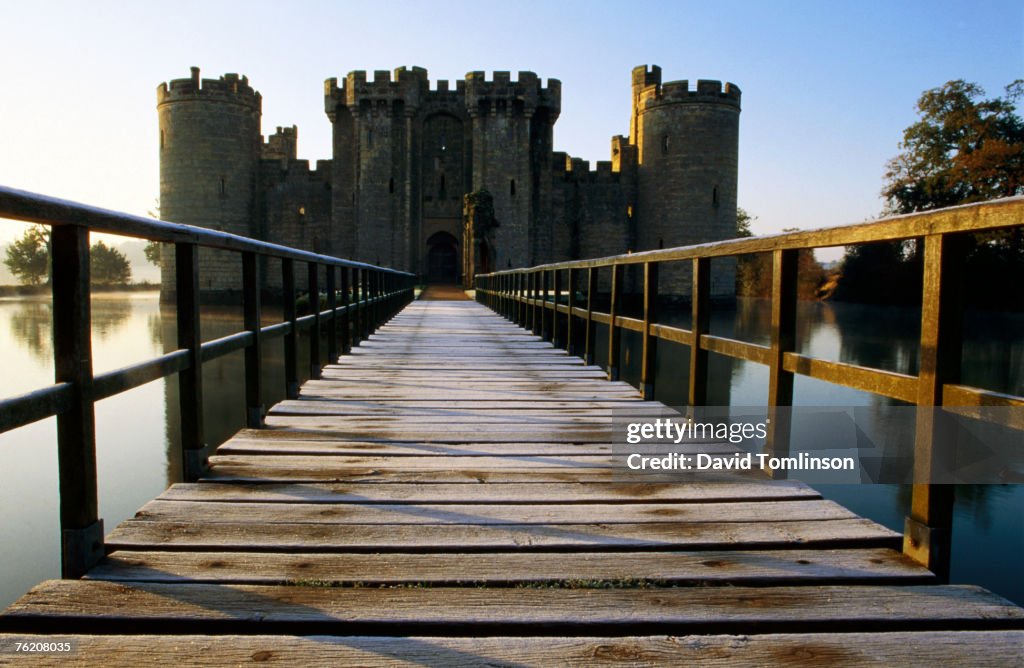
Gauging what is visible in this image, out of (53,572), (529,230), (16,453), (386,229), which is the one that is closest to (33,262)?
(386,229)

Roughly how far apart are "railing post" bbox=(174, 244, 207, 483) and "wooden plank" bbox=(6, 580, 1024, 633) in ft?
2.86

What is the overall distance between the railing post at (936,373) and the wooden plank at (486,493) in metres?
0.57

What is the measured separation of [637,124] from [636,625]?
3319 cm

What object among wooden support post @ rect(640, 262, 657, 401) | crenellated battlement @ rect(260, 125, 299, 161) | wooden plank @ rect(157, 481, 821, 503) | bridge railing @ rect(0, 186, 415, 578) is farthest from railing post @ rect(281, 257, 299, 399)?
crenellated battlement @ rect(260, 125, 299, 161)

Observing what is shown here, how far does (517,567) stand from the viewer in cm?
180

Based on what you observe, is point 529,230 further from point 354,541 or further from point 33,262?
point 33,262

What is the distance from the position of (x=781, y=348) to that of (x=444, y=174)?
31341 millimetres

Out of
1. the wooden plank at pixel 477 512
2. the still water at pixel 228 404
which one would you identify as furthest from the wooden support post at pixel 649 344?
the still water at pixel 228 404

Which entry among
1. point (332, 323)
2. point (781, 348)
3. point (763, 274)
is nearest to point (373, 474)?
point (781, 348)

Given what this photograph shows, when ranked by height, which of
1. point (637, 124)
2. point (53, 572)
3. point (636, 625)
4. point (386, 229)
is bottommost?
point (53, 572)

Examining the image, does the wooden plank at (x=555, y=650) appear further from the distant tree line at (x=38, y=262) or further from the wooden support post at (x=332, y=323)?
the distant tree line at (x=38, y=262)

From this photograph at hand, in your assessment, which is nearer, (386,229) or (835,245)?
(835,245)

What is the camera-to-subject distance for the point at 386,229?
31.4 meters

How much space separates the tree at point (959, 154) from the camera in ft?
88.2
